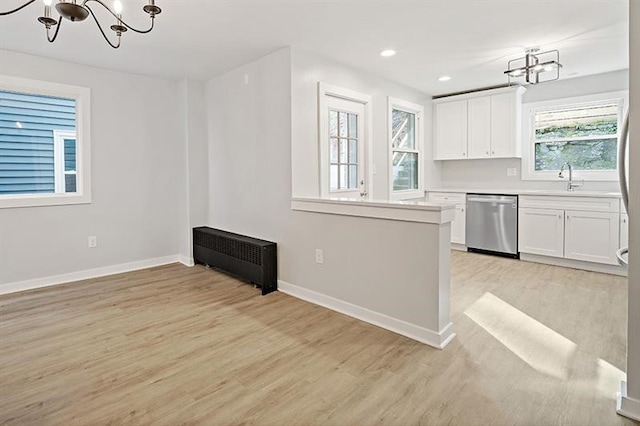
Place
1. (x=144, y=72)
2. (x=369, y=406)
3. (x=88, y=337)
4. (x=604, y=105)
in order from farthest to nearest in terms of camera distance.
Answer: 1. (x=604, y=105)
2. (x=144, y=72)
3. (x=88, y=337)
4. (x=369, y=406)

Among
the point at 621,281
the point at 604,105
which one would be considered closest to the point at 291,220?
the point at 621,281

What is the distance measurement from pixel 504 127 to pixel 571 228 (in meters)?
1.63

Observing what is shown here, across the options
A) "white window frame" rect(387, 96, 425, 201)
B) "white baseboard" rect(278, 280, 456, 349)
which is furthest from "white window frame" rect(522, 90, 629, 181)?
"white baseboard" rect(278, 280, 456, 349)

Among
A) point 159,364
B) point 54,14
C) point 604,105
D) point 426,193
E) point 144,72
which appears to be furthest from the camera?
point 426,193

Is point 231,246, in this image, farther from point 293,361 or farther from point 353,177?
point 293,361

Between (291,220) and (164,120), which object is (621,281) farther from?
(164,120)

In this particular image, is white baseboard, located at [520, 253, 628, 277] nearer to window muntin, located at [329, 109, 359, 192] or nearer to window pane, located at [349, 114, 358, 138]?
window muntin, located at [329, 109, 359, 192]

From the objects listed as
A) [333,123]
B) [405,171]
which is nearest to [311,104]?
[333,123]

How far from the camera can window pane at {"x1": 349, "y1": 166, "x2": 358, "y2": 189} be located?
436cm

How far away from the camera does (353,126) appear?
4355 millimetres

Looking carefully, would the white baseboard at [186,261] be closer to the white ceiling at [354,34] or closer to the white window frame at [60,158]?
the white window frame at [60,158]

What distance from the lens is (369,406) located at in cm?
189

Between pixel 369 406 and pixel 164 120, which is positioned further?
pixel 164 120

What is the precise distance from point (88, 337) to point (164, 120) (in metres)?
2.90
